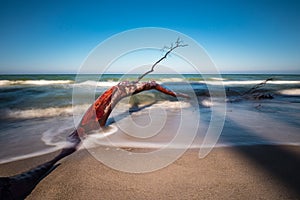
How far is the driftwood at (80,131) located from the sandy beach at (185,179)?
4.1 inches

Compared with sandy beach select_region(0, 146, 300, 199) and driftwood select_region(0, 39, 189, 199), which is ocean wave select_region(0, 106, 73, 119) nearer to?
driftwood select_region(0, 39, 189, 199)

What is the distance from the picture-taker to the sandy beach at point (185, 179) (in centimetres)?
153

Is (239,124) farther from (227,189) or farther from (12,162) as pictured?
(12,162)

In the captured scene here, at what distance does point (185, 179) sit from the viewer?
5.74ft

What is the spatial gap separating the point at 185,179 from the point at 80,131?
7.48 ft

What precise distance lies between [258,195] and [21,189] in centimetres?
222

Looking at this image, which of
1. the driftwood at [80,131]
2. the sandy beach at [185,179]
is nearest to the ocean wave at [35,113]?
the driftwood at [80,131]

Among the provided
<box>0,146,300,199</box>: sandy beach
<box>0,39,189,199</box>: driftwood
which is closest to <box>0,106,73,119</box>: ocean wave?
<box>0,39,189,199</box>: driftwood

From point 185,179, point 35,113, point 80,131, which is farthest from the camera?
point 35,113

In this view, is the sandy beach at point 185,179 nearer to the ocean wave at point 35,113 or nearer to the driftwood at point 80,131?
the driftwood at point 80,131

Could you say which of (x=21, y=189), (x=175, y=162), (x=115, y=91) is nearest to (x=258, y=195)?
(x=175, y=162)

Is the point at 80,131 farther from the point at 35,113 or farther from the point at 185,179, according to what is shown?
the point at 35,113

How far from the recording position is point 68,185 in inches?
65.7

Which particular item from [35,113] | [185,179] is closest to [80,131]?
[185,179]
